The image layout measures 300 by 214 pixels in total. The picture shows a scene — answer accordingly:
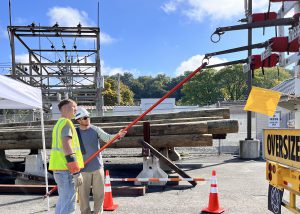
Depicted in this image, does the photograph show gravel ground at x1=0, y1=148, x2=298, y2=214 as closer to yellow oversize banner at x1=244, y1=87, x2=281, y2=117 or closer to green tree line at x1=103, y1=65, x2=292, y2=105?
yellow oversize banner at x1=244, y1=87, x2=281, y2=117

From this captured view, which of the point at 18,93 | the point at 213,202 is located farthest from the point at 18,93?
the point at 213,202

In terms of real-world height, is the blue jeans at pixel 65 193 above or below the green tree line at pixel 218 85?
below

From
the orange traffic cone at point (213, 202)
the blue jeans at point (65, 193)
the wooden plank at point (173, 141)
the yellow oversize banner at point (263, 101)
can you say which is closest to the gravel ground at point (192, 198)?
the orange traffic cone at point (213, 202)

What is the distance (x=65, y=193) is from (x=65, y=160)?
1.47 feet

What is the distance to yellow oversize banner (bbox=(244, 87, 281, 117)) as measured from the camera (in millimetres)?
3818

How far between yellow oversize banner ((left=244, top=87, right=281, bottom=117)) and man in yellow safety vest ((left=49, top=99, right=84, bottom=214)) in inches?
90.7

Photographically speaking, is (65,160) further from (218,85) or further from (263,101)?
(218,85)

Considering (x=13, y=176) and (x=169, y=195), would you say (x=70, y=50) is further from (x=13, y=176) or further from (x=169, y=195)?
(x=169, y=195)

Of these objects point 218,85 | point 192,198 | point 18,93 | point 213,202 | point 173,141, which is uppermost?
point 218,85

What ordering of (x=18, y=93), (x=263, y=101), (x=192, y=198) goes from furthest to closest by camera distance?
1. (x=192, y=198)
2. (x=18, y=93)
3. (x=263, y=101)

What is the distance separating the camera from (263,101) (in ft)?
12.8

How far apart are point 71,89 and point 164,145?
13.3 meters

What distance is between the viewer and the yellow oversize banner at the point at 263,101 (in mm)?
3818

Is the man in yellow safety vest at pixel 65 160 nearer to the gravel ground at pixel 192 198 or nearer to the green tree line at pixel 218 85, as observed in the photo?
the gravel ground at pixel 192 198
